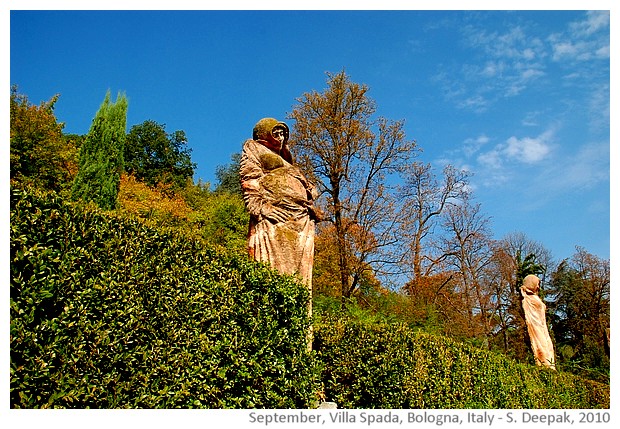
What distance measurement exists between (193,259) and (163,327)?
29.1 inches

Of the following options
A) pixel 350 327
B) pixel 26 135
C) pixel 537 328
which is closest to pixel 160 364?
pixel 350 327

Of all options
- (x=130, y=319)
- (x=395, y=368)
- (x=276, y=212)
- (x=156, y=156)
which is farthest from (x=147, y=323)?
(x=156, y=156)

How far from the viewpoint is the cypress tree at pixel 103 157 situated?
2017 cm

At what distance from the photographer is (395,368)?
6.38m

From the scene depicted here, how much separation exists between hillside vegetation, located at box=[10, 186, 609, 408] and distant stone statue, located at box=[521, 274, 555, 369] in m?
10.00

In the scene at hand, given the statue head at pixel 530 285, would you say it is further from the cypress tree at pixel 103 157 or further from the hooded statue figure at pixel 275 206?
the cypress tree at pixel 103 157

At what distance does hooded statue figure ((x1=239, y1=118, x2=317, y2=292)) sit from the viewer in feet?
21.0

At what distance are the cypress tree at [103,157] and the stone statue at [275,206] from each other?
48.0ft

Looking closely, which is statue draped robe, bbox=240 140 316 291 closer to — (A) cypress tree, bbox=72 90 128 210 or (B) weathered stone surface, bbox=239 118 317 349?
(B) weathered stone surface, bbox=239 118 317 349

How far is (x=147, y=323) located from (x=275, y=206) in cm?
314

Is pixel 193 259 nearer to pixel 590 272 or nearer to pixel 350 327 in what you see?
pixel 350 327

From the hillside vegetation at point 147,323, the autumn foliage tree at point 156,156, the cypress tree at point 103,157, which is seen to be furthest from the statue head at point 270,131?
the autumn foliage tree at point 156,156

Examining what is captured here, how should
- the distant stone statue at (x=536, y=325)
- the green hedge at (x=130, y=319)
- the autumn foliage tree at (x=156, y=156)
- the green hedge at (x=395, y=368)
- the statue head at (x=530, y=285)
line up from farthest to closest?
the autumn foliage tree at (x=156, y=156), the statue head at (x=530, y=285), the distant stone statue at (x=536, y=325), the green hedge at (x=395, y=368), the green hedge at (x=130, y=319)

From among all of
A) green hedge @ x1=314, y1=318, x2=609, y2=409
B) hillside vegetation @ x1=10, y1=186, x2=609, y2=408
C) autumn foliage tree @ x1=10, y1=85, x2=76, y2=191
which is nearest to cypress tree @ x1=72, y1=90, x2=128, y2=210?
autumn foliage tree @ x1=10, y1=85, x2=76, y2=191
